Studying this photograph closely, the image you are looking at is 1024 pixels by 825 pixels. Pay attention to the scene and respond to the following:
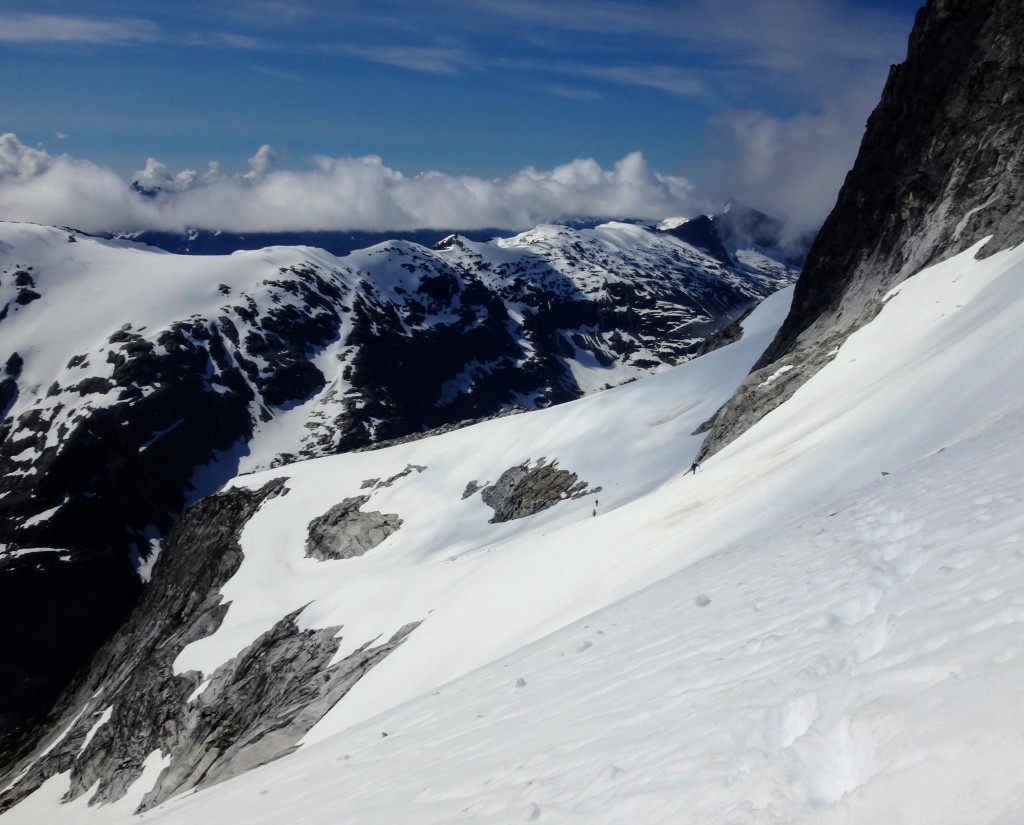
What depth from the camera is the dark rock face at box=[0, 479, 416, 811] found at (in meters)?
28.3

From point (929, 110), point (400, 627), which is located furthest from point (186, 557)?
point (929, 110)

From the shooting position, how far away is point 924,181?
1768 inches

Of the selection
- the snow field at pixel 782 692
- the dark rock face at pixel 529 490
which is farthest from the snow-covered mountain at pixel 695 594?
the dark rock face at pixel 529 490

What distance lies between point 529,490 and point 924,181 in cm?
3259

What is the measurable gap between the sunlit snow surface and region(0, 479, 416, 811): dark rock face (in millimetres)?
5000

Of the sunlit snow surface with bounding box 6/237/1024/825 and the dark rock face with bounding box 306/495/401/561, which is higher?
the sunlit snow surface with bounding box 6/237/1024/825

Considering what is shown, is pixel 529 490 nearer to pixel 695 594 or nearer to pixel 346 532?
pixel 346 532

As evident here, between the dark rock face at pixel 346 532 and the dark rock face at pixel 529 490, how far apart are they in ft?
24.9

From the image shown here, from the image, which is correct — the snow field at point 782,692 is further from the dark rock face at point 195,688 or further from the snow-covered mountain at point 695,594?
the dark rock face at point 195,688

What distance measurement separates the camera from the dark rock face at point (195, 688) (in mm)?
28328

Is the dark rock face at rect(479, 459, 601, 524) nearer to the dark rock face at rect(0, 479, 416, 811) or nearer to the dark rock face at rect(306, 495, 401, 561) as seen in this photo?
the dark rock face at rect(306, 495, 401, 561)

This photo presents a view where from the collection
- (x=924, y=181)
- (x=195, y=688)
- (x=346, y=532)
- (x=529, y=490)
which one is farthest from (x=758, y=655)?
(x=346, y=532)

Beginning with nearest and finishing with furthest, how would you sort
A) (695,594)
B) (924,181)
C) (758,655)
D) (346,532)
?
1. (758,655)
2. (695,594)
3. (924,181)
4. (346,532)

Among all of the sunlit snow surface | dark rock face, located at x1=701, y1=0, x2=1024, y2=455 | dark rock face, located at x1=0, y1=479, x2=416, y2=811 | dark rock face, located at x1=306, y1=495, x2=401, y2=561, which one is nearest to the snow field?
the sunlit snow surface
